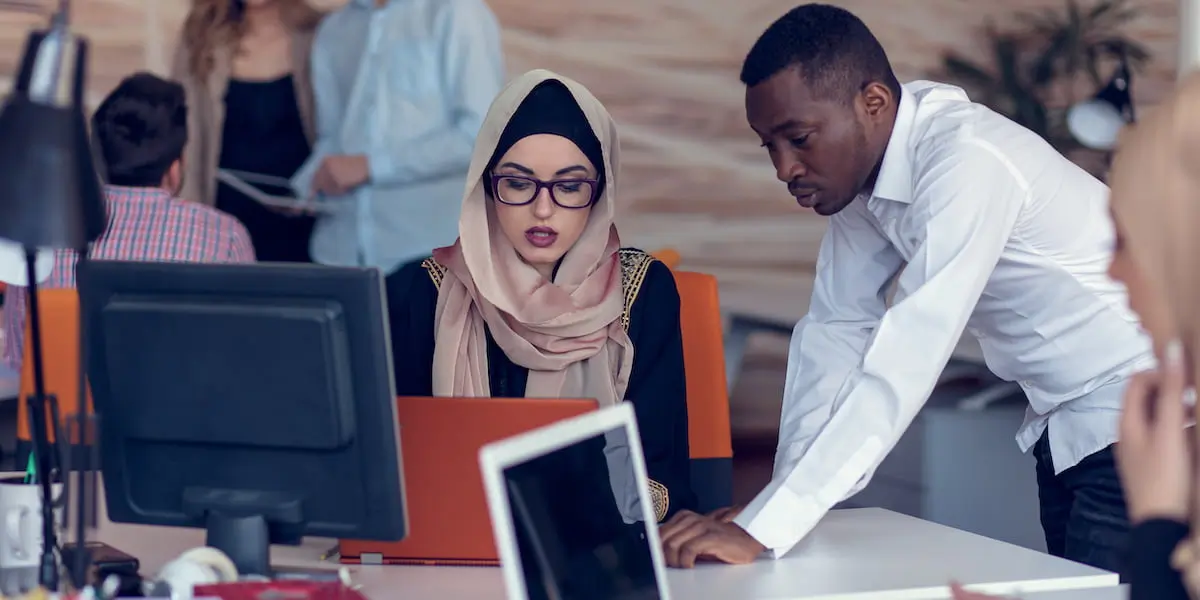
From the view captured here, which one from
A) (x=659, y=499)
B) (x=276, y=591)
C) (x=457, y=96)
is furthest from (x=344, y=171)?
(x=276, y=591)

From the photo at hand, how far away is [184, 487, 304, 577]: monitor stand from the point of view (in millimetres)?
1466

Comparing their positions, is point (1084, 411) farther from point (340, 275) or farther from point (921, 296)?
point (340, 275)

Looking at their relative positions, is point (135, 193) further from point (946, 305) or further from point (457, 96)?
point (946, 305)

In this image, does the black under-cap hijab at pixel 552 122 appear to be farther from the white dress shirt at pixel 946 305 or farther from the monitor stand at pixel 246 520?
the monitor stand at pixel 246 520

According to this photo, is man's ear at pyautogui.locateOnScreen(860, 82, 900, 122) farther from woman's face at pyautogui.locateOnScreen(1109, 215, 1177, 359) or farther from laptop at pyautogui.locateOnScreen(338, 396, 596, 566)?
woman's face at pyautogui.locateOnScreen(1109, 215, 1177, 359)

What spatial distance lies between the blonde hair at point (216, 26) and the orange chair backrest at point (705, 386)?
238 cm

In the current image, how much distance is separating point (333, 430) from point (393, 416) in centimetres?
7

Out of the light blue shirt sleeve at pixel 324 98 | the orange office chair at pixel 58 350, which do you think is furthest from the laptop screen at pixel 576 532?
the light blue shirt sleeve at pixel 324 98

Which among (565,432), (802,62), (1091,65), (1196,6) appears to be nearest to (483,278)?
(802,62)

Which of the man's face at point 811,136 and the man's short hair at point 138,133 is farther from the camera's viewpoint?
the man's short hair at point 138,133

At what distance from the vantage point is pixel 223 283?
1.42 meters

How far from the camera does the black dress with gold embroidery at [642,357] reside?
2182 millimetres

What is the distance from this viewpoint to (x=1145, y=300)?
38.3 inches

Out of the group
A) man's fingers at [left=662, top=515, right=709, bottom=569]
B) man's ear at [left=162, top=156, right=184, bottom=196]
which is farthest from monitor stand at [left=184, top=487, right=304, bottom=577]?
man's ear at [left=162, top=156, right=184, bottom=196]
